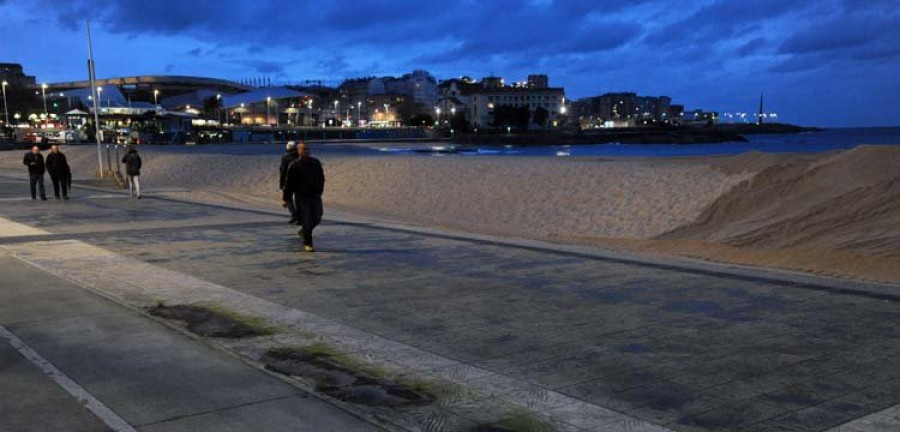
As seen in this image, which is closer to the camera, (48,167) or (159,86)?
(48,167)

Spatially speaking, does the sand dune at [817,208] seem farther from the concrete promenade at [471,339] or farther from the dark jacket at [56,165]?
the dark jacket at [56,165]

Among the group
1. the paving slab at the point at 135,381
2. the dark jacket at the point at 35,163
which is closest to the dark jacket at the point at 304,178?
the paving slab at the point at 135,381

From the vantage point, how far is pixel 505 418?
437 centimetres

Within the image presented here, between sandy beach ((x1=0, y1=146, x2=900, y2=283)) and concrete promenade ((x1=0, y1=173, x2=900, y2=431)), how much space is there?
12.5ft

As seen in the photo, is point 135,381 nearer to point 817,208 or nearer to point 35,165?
point 817,208

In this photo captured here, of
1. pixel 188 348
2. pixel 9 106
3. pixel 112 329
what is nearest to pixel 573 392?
pixel 188 348

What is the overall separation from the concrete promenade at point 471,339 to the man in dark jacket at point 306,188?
1.81 ft

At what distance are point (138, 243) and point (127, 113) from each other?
88.5 metres

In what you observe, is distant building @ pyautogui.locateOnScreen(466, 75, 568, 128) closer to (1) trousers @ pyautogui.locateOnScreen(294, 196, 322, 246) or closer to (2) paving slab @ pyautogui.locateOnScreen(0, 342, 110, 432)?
(1) trousers @ pyautogui.locateOnScreen(294, 196, 322, 246)

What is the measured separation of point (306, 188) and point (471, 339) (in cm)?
551

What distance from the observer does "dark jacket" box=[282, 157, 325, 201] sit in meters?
10.9

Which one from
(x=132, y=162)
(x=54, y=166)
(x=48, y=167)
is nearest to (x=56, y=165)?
(x=54, y=166)

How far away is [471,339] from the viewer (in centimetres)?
616

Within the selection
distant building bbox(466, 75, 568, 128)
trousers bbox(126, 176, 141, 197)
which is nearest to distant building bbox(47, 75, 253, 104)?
distant building bbox(466, 75, 568, 128)
